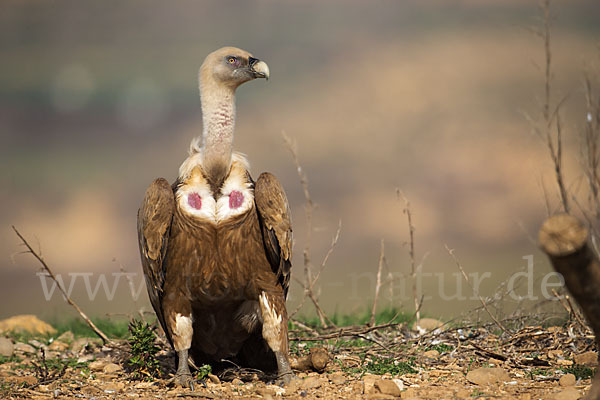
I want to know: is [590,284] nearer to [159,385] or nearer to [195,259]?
[195,259]

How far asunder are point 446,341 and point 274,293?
222 centimetres

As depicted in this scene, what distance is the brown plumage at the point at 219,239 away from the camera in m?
5.35

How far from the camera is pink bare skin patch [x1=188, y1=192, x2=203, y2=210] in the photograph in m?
5.37

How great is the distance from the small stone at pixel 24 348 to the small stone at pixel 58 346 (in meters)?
0.19

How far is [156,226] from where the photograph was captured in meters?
5.31

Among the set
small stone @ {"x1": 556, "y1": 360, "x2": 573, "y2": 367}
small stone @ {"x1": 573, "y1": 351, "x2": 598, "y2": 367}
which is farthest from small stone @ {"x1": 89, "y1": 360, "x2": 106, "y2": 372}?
small stone @ {"x1": 573, "y1": 351, "x2": 598, "y2": 367}

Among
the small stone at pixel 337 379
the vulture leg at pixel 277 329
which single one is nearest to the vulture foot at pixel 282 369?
the vulture leg at pixel 277 329

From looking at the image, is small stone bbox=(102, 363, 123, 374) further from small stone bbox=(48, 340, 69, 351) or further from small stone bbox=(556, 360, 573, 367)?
small stone bbox=(556, 360, 573, 367)

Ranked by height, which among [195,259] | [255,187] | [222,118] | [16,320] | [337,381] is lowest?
[337,381]

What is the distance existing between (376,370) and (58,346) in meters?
3.90

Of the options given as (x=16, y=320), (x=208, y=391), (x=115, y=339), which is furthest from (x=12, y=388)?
(x=16, y=320)

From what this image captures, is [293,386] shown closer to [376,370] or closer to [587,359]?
[376,370]

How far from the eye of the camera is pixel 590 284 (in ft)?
11.2

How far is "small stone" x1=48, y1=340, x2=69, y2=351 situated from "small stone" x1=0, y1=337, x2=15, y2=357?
0.43 meters
